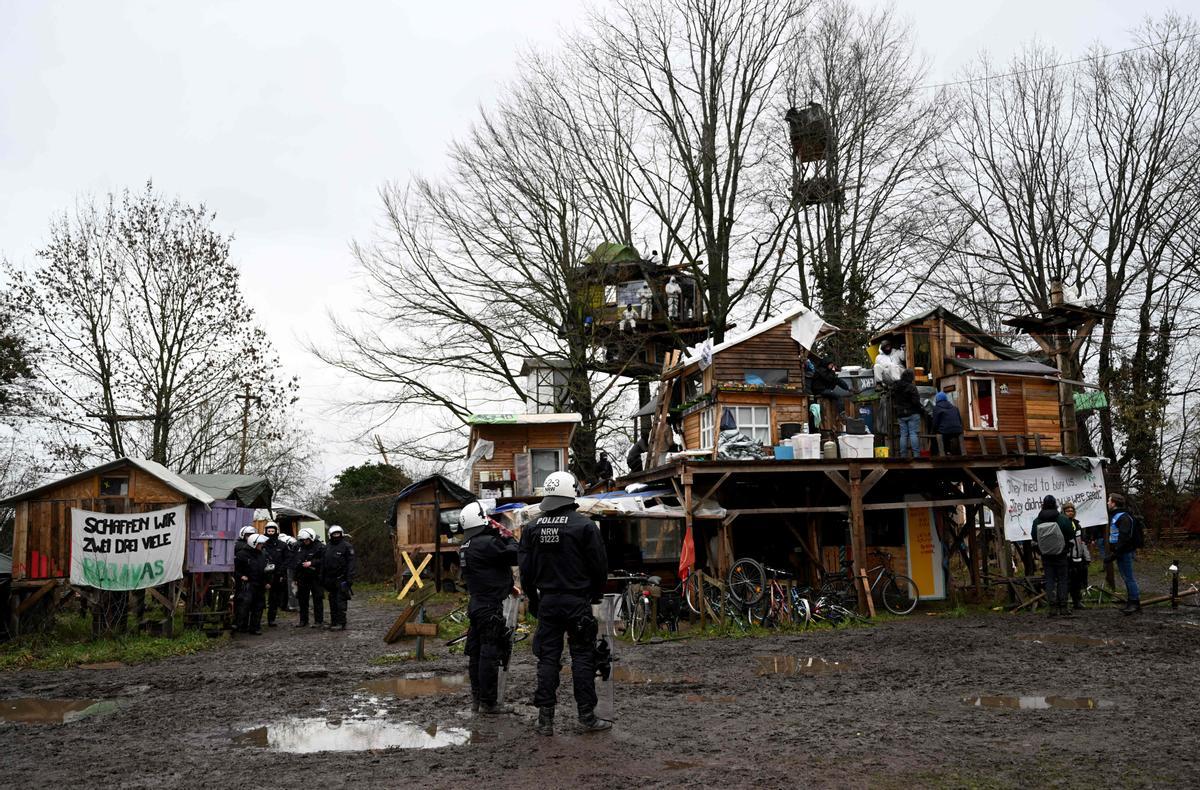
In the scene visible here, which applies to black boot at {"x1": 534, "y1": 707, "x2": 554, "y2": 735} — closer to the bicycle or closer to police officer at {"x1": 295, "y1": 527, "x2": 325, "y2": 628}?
the bicycle

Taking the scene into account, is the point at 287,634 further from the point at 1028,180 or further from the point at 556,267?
the point at 1028,180

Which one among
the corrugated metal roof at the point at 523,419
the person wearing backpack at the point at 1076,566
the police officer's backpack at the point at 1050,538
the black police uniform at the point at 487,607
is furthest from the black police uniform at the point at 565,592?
the corrugated metal roof at the point at 523,419

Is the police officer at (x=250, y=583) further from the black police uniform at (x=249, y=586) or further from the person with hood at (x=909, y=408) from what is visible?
the person with hood at (x=909, y=408)

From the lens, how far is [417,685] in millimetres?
12180

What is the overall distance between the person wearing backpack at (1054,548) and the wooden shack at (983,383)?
5402mm

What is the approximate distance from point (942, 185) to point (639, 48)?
12525mm

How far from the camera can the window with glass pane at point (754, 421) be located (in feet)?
75.1

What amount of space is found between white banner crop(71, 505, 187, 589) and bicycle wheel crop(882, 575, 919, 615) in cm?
1346

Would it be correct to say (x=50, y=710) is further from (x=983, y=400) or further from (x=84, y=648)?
(x=983, y=400)

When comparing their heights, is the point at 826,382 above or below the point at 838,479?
above

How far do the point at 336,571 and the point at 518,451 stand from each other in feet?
49.3

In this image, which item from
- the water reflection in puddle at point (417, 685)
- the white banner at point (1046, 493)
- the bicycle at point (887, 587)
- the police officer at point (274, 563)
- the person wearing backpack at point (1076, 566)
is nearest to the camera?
the water reflection in puddle at point (417, 685)

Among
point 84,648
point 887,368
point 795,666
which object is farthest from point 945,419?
point 84,648

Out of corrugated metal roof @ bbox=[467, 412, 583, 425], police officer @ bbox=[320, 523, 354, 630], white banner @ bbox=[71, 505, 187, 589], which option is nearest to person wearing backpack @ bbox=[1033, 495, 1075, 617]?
police officer @ bbox=[320, 523, 354, 630]
